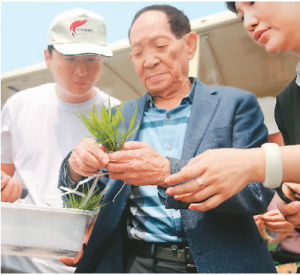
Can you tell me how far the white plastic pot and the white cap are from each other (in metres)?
1.14

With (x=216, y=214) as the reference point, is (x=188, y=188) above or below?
above

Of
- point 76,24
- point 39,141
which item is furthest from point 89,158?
point 76,24

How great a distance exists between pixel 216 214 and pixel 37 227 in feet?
1.78

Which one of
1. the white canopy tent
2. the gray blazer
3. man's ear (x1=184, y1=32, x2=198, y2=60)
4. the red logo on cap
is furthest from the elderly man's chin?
the white canopy tent

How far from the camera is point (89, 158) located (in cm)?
96

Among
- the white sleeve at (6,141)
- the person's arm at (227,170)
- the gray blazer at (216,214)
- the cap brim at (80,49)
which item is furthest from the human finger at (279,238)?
the white sleeve at (6,141)

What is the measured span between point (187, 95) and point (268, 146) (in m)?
0.59

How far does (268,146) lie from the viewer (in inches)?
31.9

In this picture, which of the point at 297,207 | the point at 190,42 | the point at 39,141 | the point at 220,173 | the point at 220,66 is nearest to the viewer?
the point at 220,173

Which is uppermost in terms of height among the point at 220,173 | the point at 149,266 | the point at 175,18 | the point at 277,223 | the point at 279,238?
the point at 175,18

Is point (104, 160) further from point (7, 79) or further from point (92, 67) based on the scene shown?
point (7, 79)

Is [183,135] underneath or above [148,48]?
underneath

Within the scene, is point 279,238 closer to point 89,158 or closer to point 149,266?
point 149,266

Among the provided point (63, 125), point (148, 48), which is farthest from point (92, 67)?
point (148, 48)
